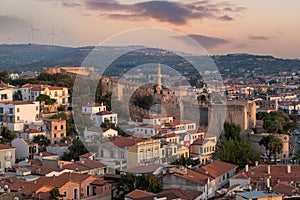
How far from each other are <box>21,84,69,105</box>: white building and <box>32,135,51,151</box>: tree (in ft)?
20.3

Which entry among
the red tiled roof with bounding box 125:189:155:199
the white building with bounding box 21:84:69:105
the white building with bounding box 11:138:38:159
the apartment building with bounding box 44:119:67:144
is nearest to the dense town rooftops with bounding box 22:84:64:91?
the white building with bounding box 21:84:69:105

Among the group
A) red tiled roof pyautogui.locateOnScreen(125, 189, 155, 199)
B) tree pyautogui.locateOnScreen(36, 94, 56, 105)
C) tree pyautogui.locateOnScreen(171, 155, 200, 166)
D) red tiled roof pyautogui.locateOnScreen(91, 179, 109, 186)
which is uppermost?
tree pyautogui.locateOnScreen(36, 94, 56, 105)

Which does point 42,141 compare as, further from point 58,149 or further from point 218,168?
point 218,168

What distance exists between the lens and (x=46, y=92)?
2888 centimetres

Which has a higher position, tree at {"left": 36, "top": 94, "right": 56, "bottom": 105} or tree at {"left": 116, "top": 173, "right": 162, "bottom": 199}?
tree at {"left": 36, "top": 94, "right": 56, "bottom": 105}

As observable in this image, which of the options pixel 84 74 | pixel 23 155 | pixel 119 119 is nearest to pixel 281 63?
pixel 84 74

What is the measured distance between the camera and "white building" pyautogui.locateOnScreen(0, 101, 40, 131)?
24.5 meters

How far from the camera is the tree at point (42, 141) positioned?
2208 cm

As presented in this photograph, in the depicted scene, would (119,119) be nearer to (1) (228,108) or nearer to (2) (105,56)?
(1) (228,108)

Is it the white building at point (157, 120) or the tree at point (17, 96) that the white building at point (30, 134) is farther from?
the tree at point (17, 96)

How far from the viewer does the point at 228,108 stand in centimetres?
2789

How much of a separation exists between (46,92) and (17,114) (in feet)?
14.1

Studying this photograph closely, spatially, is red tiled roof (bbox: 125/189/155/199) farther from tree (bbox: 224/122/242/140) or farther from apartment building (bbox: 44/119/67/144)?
tree (bbox: 224/122/242/140)

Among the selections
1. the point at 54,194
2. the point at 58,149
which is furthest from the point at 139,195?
the point at 58,149
